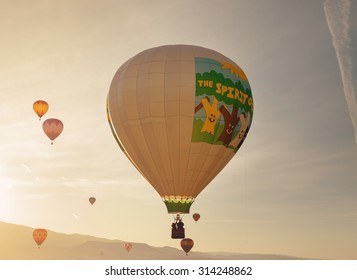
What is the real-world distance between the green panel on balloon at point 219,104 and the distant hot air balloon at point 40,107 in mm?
18289

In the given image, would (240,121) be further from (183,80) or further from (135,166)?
(135,166)

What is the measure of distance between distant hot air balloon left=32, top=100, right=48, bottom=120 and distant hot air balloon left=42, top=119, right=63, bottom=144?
1.10 metres

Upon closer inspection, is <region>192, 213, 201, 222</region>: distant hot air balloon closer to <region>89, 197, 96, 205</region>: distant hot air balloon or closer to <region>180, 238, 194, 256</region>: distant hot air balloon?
<region>180, 238, 194, 256</region>: distant hot air balloon

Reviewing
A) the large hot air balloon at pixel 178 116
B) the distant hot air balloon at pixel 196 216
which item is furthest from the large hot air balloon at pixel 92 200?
the large hot air balloon at pixel 178 116

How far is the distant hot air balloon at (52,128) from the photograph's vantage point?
47666 mm

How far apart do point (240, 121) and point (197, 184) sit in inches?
195

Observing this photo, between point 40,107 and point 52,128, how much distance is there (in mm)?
2507

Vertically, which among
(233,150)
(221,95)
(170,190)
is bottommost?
(170,190)

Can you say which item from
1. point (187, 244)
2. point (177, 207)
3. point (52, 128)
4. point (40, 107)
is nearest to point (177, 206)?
point (177, 207)

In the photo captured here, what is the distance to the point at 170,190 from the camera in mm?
35750

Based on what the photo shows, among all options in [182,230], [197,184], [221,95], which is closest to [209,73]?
[221,95]

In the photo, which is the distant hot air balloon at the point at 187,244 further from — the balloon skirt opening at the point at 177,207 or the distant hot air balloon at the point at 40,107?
the distant hot air balloon at the point at 40,107

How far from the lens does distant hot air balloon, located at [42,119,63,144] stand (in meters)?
47.7

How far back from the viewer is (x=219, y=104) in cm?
3544
